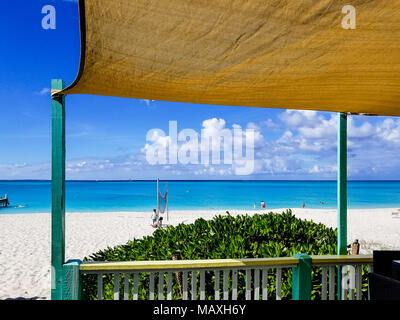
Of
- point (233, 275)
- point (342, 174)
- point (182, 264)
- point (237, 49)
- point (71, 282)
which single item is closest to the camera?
point (237, 49)

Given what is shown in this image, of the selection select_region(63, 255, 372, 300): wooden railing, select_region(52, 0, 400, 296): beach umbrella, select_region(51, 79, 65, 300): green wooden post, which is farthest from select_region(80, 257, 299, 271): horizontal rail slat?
select_region(52, 0, 400, 296): beach umbrella

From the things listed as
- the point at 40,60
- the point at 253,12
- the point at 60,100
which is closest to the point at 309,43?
the point at 253,12

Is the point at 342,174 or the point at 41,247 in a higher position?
the point at 342,174

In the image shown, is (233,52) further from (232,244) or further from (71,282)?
(232,244)

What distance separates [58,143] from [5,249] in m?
11.2

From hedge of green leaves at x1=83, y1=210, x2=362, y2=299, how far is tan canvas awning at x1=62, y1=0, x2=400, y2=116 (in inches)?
56.8

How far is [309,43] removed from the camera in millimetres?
1450

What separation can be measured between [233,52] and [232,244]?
1.91m

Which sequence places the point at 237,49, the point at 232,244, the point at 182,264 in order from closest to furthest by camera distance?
the point at 237,49, the point at 182,264, the point at 232,244

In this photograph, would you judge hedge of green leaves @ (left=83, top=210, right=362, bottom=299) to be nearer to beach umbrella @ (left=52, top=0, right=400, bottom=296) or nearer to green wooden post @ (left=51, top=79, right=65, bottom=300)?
green wooden post @ (left=51, top=79, right=65, bottom=300)

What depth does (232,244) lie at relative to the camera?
2.94m

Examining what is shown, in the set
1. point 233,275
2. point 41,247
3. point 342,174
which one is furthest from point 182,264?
point 41,247

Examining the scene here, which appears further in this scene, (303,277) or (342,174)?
(342,174)
